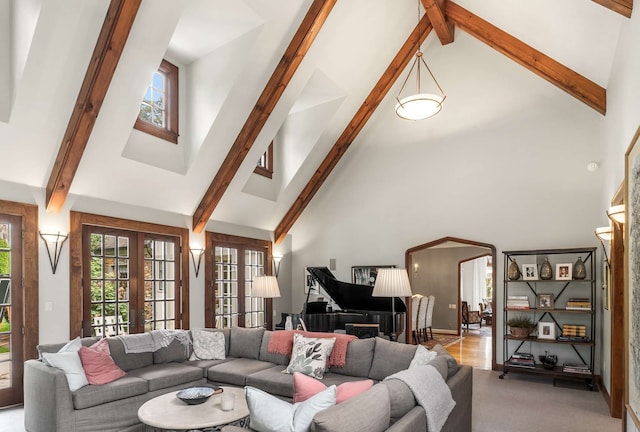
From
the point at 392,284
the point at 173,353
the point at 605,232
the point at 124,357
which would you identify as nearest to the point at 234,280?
the point at 173,353

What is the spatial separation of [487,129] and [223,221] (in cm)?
499

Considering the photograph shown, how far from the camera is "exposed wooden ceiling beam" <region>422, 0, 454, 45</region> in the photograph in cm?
643

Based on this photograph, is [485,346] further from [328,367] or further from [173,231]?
[173,231]

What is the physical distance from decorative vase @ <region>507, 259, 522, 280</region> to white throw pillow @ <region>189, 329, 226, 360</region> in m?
4.46

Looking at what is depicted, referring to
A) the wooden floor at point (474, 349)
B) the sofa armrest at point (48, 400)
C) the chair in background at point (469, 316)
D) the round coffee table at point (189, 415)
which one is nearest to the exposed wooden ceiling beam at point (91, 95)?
the sofa armrest at point (48, 400)

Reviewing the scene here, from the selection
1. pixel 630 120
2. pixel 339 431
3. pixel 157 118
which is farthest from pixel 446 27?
pixel 339 431

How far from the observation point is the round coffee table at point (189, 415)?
3281mm

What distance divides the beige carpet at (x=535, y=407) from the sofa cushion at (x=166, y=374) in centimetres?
308

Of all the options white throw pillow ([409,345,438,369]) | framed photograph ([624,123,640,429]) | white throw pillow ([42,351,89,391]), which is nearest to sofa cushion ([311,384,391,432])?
white throw pillow ([409,345,438,369])

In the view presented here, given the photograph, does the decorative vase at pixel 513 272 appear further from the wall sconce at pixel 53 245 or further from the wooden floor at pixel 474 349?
the wall sconce at pixel 53 245

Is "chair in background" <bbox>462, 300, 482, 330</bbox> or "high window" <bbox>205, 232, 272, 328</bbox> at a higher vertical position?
"high window" <bbox>205, 232, 272, 328</bbox>

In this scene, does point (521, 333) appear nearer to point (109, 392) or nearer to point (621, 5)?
point (621, 5)

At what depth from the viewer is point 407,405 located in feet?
9.11

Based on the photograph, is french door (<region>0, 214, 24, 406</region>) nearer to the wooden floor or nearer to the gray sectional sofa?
the gray sectional sofa
